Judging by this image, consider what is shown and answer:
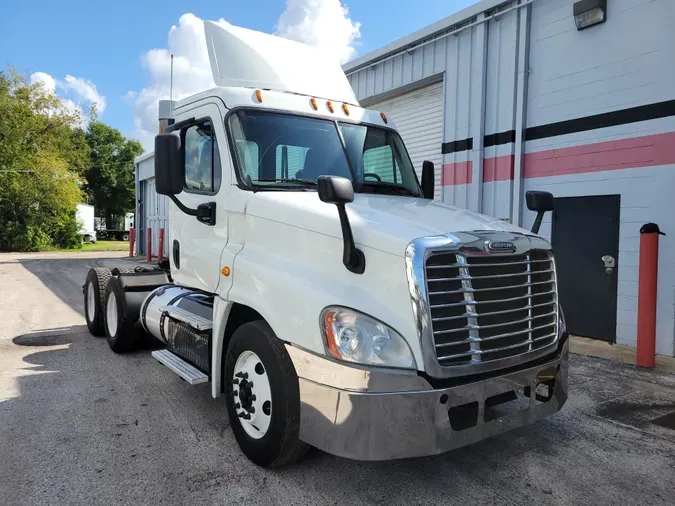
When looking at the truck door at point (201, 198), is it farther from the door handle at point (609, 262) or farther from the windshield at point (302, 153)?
the door handle at point (609, 262)

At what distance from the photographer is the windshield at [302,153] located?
12.3ft

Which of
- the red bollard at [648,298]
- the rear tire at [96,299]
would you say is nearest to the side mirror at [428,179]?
the red bollard at [648,298]

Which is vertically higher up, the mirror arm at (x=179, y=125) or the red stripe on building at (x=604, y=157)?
the red stripe on building at (x=604, y=157)

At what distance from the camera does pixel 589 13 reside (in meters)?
Answer: 7.20

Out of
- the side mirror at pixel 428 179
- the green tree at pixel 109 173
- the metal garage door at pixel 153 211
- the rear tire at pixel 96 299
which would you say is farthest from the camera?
the green tree at pixel 109 173

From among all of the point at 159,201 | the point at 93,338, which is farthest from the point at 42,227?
the point at 93,338

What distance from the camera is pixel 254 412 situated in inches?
130

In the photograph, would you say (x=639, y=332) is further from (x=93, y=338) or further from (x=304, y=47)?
(x=93, y=338)

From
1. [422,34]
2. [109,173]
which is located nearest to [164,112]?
[422,34]

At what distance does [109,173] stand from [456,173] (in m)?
52.5

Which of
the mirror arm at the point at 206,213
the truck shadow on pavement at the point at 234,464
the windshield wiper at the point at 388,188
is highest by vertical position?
the windshield wiper at the point at 388,188

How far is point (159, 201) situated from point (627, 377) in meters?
20.9

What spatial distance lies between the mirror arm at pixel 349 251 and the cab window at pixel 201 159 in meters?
1.49

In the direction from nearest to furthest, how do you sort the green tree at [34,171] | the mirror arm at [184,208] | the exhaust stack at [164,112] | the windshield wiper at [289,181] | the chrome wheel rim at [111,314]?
the windshield wiper at [289,181], the mirror arm at [184,208], the exhaust stack at [164,112], the chrome wheel rim at [111,314], the green tree at [34,171]
